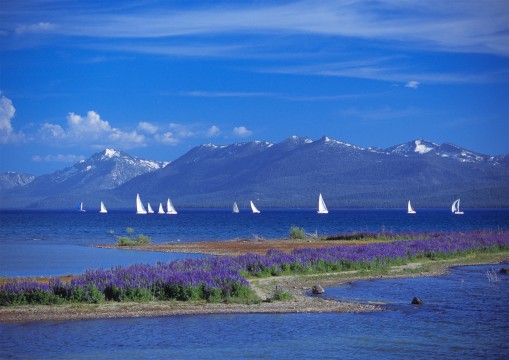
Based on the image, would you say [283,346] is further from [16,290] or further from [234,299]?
[16,290]

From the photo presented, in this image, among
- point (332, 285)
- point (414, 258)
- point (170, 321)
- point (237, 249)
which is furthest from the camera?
point (237, 249)

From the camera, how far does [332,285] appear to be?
3750 centimetres

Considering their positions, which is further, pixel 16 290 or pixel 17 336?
pixel 16 290

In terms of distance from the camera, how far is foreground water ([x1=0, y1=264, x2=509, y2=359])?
2225cm

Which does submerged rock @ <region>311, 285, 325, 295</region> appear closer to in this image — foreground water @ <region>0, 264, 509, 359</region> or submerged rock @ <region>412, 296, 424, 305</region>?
foreground water @ <region>0, 264, 509, 359</region>

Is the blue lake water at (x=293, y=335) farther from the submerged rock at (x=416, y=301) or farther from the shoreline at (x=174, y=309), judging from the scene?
the shoreline at (x=174, y=309)

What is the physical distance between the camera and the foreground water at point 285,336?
22.2 metres

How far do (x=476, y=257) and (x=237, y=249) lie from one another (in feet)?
63.1

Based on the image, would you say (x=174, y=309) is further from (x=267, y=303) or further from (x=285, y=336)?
(x=285, y=336)

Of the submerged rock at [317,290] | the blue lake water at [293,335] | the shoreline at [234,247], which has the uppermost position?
the shoreline at [234,247]

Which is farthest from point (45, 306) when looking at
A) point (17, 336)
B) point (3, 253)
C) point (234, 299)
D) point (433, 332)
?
point (3, 253)

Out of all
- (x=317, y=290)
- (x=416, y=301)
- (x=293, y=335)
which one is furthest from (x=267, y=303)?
(x=416, y=301)

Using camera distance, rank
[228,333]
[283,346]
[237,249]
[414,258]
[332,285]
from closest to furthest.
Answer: [283,346]
[228,333]
[332,285]
[414,258]
[237,249]

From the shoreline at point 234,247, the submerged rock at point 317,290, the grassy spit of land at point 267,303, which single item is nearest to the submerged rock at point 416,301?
the grassy spit of land at point 267,303
